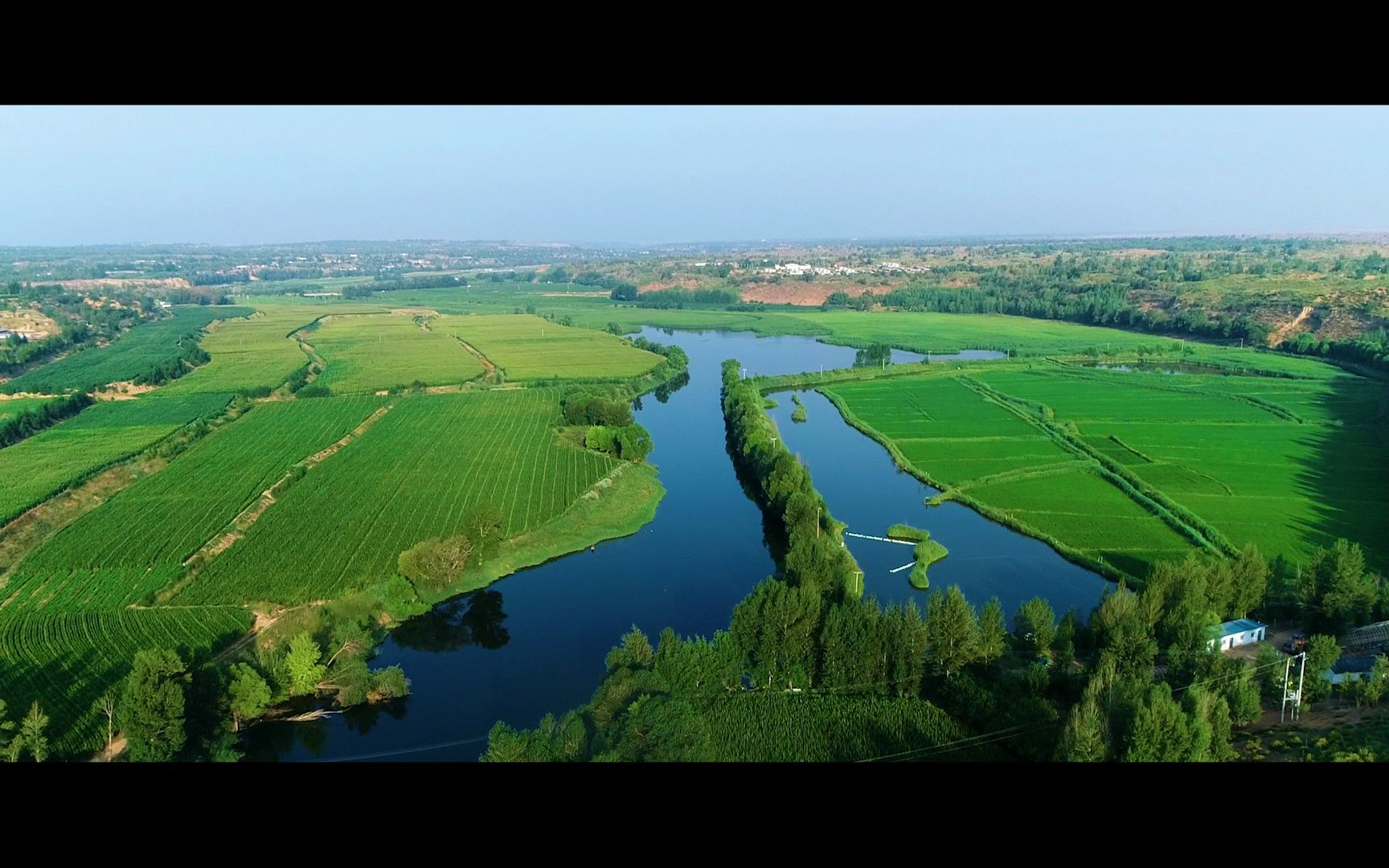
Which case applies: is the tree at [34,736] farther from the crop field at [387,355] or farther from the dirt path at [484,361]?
the dirt path at [484,361]

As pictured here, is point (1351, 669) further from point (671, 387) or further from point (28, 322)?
point (28, 322)

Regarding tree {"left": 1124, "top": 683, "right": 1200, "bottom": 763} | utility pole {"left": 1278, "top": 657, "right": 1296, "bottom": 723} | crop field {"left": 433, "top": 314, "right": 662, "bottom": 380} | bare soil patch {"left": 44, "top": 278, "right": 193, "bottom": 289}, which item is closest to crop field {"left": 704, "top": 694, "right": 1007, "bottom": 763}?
tree {"left": 1124, "top": 683, "right": 1200, "bottom": 763}

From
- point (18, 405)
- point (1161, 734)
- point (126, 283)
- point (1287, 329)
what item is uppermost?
Result: point (126, 283)

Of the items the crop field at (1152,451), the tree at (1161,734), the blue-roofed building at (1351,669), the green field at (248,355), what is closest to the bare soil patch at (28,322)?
the green field at (248,355)

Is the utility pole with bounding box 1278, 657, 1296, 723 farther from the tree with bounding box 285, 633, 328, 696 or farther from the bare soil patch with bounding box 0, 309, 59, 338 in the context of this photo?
the bare soil patch with bounding box 0, 309, 59, 338

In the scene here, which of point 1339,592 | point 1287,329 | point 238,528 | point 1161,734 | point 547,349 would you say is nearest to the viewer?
point 1161,734

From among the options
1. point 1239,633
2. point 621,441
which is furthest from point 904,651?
point 621,441
